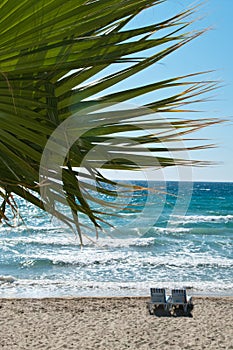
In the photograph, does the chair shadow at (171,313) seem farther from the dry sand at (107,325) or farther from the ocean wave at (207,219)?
the ocean wave at (207,219)

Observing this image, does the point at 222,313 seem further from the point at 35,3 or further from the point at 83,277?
the point at 35,3

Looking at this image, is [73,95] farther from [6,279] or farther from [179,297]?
[6,279]

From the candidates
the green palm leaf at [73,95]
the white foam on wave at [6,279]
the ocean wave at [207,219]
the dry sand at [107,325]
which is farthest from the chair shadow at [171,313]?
the ocean wave at [207,219]

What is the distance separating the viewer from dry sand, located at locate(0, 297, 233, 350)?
7.14m

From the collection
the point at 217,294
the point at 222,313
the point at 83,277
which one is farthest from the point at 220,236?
the point at 222,313

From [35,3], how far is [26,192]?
393 mm

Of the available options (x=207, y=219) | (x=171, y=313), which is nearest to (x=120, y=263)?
(x=171, y=313)

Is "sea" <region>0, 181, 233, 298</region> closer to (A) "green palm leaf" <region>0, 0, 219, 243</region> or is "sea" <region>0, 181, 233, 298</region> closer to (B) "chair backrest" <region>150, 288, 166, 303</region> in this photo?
(B) "chair backrest" <region>150, 288, 166, 303</region>

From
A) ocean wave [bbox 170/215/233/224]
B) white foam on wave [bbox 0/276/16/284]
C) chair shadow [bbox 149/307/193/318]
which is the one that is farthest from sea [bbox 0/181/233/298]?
ocean wave [bbox 170/215/233/224]

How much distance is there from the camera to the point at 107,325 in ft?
26.9

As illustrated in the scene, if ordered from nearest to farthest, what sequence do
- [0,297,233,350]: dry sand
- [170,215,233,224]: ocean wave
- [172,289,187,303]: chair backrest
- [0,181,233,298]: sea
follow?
[0,297,233,350]: dry sand → [172,289,187,303]: chair backrest → [0,181,233,298]: sea → [170,215,233,224]: ocean wave

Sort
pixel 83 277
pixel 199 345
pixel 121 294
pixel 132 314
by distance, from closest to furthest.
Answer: pixel 199 345, pixel 132 314, pixel 121 294, pixel 83 277

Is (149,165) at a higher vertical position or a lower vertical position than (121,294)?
higher

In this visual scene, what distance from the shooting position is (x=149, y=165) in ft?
3.63
